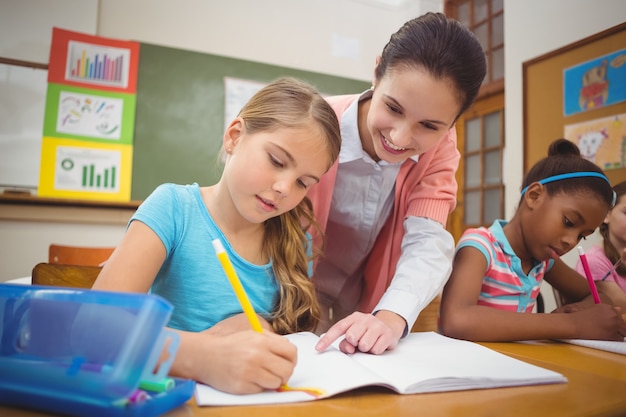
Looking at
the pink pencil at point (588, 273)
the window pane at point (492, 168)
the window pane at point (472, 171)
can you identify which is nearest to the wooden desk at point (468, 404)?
the pink pencil at point (588, 273)

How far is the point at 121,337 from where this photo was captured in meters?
0.33

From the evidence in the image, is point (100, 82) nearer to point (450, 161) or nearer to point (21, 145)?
point (21, 145)

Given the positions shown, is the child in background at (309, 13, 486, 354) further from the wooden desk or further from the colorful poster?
the colorful poster

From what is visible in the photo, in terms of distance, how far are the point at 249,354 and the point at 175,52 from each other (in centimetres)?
327

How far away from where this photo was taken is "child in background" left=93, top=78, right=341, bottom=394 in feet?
2.52

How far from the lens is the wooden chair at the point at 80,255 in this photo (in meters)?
1.73

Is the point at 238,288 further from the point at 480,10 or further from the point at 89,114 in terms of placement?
the point at 89,114

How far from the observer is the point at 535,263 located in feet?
3.75

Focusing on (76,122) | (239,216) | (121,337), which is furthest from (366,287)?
(76,122)

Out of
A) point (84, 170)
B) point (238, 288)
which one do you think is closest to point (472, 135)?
point (84, 170)

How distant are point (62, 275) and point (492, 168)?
122 inches

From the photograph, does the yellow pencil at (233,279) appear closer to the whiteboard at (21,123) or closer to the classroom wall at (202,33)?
the classroom wall at (202,33)

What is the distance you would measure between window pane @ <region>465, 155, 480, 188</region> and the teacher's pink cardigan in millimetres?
2524

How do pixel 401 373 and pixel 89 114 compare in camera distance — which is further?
pixel 89 114
